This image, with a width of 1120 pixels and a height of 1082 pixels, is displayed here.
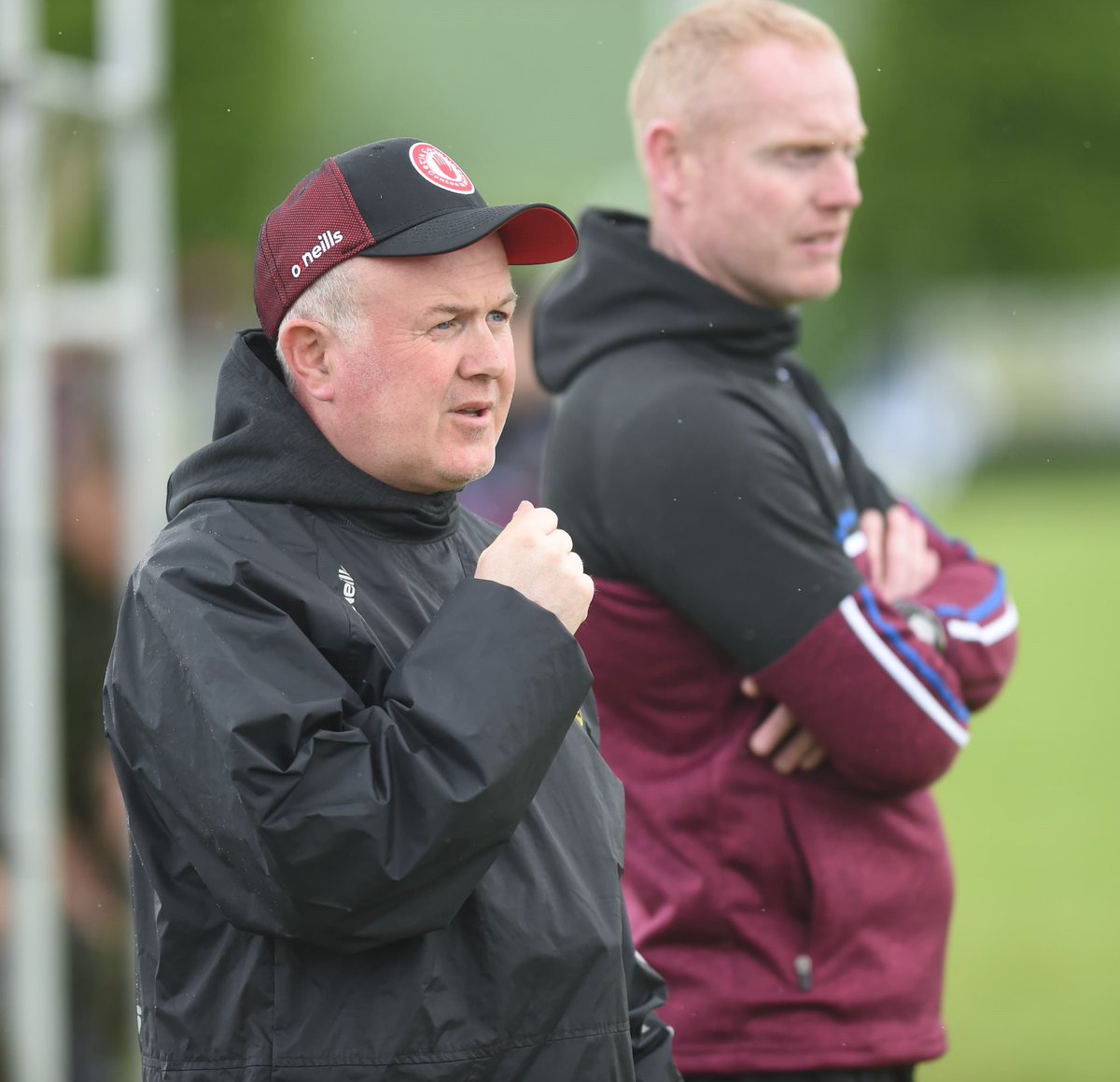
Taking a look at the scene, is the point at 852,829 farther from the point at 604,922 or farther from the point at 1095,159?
the point at 1095,159

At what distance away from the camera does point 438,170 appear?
2.45 meters

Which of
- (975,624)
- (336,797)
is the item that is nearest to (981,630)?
(975,624)

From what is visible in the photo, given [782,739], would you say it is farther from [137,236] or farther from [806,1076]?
[137,236]

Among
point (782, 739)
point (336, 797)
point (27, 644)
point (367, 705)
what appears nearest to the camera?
point (336, 797)

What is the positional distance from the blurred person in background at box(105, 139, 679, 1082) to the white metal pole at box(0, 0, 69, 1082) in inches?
98.7

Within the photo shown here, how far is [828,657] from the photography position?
3.10 meters

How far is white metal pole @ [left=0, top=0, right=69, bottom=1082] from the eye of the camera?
480cm

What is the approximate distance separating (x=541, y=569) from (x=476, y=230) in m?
0.44

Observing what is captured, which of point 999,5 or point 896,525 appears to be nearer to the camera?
point 896,525

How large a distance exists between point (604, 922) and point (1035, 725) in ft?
35.3

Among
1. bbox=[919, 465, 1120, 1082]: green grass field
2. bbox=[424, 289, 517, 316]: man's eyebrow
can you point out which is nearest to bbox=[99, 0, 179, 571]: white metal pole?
bbox=[919, 465, 1120, 1082]: green grass field

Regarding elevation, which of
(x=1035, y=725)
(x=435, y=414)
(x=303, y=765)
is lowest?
(x=1035, y=725)

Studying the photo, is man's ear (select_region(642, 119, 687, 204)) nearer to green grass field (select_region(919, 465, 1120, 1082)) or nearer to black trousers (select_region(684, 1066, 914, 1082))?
black trousers (select_region(684, 1066, 914, 1082))

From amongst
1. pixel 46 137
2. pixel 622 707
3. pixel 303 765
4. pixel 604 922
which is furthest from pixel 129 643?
pixel 46 137
